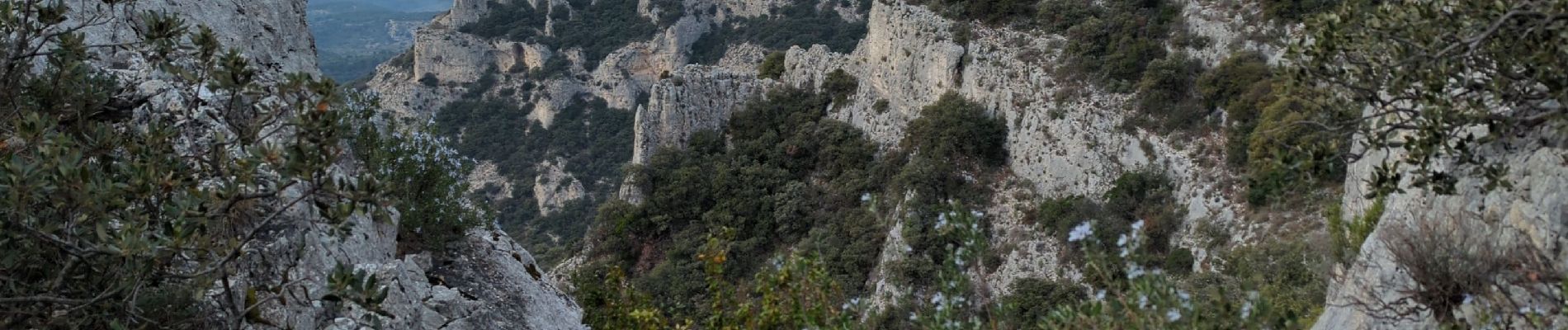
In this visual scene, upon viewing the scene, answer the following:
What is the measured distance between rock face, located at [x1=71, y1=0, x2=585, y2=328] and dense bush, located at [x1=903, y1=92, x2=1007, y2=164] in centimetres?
1389

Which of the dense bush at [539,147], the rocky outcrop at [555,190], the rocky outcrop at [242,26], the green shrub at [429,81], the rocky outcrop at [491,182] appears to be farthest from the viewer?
the green shrub at [429,81]

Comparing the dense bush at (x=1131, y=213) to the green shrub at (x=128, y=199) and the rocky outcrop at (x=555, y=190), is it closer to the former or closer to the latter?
the green shrub at (x=128, y=199)

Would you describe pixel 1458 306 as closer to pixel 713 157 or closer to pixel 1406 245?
pixel 1406 245

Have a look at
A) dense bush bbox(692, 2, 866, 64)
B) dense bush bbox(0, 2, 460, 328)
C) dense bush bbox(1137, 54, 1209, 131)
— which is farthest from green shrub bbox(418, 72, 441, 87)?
dense bush bbox(0, 2, 460, 328)

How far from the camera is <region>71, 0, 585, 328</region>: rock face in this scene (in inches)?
219

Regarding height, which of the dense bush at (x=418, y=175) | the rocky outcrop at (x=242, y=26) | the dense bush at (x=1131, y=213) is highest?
the rocky outcrop at (x=242, y=26)

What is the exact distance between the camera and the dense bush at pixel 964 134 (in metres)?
22.5

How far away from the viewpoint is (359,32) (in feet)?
436

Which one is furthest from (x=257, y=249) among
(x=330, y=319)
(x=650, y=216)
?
(x=650, y=216)

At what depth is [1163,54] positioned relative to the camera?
21234 millimetres

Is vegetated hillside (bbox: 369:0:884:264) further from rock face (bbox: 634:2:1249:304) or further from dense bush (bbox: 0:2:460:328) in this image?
dense bush (bbox: 0:2:460:328)

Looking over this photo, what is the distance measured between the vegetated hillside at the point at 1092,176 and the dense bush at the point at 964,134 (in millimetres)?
82

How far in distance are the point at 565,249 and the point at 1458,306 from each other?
27921mm

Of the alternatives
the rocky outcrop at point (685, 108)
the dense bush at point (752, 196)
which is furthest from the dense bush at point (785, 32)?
the dense bush at point (752, 196)
